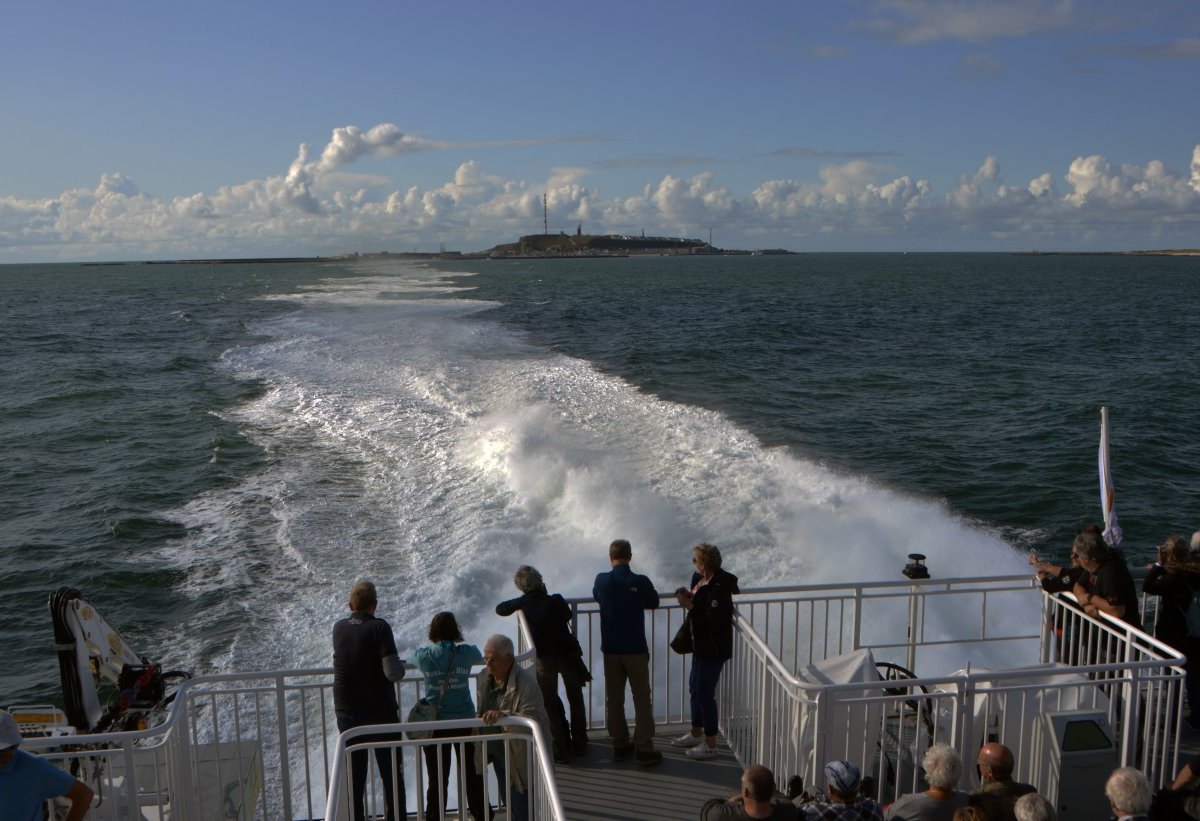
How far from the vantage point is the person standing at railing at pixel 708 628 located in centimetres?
698

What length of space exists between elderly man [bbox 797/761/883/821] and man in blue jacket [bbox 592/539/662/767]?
2.32 m

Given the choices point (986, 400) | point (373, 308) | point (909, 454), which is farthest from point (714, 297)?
point (909, 454)

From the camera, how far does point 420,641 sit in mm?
12562

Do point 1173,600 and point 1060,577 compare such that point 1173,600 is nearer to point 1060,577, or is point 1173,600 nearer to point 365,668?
point 1060,577

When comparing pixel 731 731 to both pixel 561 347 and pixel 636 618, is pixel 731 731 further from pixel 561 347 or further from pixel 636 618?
pixel 561 347

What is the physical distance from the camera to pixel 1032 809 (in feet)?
14.5

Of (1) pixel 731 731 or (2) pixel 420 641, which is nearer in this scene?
(1) pixel 731 731

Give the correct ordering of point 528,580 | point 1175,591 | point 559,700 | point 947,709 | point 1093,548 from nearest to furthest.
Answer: point 947,709 → point 528,580 → point 559,700 → point 1093,548 → point 1175,591

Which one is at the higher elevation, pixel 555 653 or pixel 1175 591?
pixel 1175 591

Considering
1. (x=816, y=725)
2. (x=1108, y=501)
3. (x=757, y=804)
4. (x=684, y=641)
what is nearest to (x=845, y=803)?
(x=757, y=804)

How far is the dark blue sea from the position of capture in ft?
49.0

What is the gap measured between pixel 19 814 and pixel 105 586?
44.0 ft

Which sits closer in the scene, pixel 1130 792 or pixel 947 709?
pixel 1130 792

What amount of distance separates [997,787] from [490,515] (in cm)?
1242
